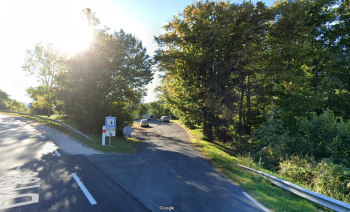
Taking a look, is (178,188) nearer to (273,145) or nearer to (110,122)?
(110,122)

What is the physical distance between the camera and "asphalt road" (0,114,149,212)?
12.8ft

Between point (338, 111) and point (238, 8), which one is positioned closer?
point (238, 8)

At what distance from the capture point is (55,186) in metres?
4.80

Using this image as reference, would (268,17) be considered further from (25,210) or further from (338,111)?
(25,210)

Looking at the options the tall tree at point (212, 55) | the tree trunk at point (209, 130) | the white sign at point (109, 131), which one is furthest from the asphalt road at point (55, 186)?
the tree trunk at point (209, 130)

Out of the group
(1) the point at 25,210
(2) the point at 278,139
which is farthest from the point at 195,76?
(1) the point at 25,210

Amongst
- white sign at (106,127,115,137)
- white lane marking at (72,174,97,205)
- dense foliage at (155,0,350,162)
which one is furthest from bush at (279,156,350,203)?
white sign at (106,127,115,137)

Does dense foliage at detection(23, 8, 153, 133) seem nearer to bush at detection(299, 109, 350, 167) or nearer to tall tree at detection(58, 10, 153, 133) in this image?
tall tree at detection(58, 10, 153, 133)

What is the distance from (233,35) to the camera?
51.6ft

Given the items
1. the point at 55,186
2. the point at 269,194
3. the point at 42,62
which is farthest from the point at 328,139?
the point at 42,62

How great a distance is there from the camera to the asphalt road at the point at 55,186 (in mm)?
3914

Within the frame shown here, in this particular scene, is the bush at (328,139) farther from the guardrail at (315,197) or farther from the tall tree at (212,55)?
the tall tree at (212,55)

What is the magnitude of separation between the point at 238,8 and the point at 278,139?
11613 mm

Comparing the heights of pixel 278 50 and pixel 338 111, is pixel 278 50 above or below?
above
